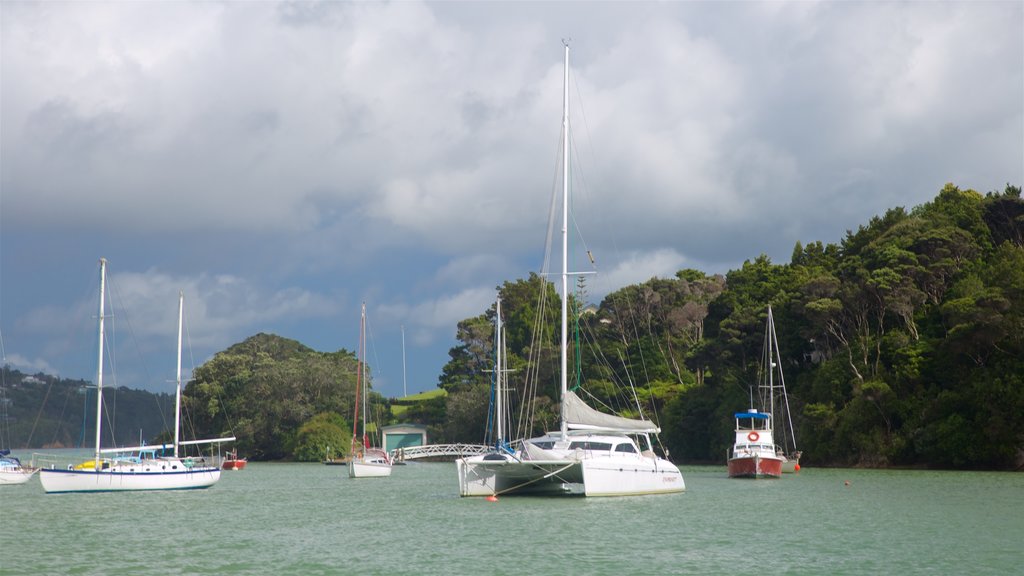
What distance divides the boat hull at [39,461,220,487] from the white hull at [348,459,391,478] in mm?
18338

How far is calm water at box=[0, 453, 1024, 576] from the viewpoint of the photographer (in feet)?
81.8

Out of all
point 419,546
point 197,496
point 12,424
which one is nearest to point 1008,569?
point 419,546

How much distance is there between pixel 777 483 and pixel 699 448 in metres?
31.2

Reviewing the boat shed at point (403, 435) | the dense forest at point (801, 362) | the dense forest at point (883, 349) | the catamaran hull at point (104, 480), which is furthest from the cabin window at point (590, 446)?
the boat shed at point (403, 435)

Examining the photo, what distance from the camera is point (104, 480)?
161 ft

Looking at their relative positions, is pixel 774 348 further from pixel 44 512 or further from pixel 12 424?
pixel 12 424

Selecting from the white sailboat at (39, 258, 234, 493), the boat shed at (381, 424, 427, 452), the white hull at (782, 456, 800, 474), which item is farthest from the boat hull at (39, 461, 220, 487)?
the boat shed at (381, 424, 427, 452)

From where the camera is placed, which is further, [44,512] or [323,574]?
[44,512]

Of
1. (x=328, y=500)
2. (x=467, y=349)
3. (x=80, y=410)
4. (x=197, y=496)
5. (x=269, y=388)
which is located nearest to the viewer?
(x=328, y=500)

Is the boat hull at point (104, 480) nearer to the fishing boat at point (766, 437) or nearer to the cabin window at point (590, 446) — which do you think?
the cabin window at point (590, 446)

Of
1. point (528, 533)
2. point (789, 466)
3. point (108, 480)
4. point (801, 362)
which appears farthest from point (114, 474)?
point (801, 362)

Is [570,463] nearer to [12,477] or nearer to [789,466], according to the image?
[789,466]

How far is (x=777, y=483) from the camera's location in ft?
176

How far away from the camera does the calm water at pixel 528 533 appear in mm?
24922
